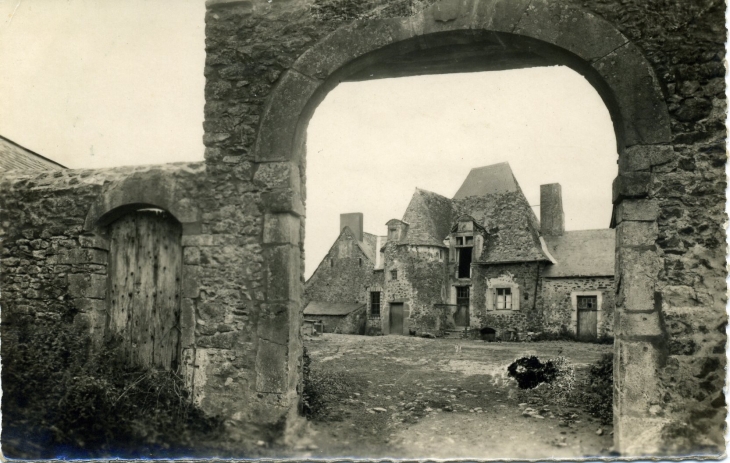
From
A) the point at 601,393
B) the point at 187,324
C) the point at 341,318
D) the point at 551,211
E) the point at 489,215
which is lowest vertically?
the point at 341,318

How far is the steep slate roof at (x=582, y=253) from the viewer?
18797 mm

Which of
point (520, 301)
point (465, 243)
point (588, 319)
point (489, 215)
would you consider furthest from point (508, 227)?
point (588, 319)

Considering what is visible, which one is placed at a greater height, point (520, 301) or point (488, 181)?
point (488, 181)

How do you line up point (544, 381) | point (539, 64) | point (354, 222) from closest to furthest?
point (539, 64)
point (544, 381)
point (354, 222)

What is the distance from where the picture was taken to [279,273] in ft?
15.9

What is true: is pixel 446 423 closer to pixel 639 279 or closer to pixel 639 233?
pixel 639 279

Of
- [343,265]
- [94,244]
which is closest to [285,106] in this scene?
[94,244]

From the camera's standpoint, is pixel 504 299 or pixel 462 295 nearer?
pixel 504 299

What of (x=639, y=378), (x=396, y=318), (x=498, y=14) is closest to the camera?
(x=639, y=378)

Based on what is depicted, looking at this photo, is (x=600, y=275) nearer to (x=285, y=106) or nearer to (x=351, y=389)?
(x=351, y=389)

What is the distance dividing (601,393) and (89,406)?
5.55 m

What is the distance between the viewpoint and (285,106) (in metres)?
4.96

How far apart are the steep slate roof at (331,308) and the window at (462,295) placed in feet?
16.1

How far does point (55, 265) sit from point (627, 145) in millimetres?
6124
